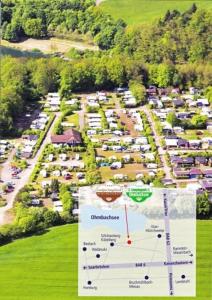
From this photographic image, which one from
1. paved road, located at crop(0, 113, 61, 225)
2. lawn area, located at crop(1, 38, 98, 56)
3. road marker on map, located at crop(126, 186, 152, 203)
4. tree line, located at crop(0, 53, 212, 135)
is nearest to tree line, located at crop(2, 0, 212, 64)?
lawn area, located at crop(1, 38, 98, 56)

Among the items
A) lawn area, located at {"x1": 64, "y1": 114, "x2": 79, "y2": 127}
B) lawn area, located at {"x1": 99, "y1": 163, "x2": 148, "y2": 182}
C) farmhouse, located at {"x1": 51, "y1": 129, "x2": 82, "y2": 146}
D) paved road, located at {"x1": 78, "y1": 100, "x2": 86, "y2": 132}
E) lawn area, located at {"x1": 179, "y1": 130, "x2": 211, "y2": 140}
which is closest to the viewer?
lawn area, located at {"x1": 99, "y1": 163, "x2": 148, "y2": 182}

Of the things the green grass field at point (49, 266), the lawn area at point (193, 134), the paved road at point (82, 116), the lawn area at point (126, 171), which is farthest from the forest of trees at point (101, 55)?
the green grass field at point (49, 266)

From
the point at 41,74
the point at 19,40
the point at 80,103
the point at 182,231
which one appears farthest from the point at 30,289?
the point at 19,40

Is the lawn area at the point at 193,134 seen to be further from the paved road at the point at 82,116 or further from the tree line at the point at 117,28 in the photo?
the tree line at the point at 117,28

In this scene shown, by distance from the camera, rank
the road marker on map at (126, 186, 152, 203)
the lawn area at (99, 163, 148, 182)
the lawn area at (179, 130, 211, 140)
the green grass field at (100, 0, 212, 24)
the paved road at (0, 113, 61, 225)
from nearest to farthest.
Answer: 1. the road marker on map at (126, 186, 152, 203)
2. the paved road at (0, 113, 61, 225)
3. the lawn area at (99, 163, 148, 182)
4. the lawn area at (179, 130, 211, 140)
5. the green grass field at (100, 0, 212, 24)

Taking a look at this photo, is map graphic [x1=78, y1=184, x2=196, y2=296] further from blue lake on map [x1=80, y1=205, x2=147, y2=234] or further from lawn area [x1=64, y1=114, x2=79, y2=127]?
lawn area [x1=64, y1=114, x2=79, y2=127]

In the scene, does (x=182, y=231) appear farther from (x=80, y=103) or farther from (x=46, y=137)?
(x=80, y=103)
